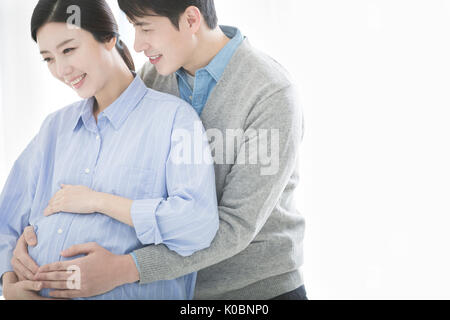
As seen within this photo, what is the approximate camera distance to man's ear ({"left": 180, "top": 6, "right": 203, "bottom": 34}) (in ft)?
3.84

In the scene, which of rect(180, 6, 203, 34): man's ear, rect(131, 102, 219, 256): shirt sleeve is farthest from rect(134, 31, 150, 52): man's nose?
rect(131, 102, 219, 256): shirt sleeve

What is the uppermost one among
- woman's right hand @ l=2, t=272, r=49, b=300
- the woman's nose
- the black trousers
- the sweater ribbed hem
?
the woman's nose

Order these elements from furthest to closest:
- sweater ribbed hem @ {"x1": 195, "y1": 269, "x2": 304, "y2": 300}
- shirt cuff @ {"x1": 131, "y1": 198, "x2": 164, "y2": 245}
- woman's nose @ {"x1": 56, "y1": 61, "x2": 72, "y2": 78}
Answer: sweater ribbed hem @ {"x1": 195, "y1": 269, "x2": 304, "y2": 300} < woman's nose @ {"x1": 56, "y1": 61, "x2": 72, "y2": 78} < shirt cuff @ {"x1": 131, "y1": 198, "x2": 164, "y2": 245}

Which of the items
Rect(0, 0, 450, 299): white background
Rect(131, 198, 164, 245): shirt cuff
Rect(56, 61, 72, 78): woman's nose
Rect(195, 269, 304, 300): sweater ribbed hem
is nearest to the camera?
Rect(131, 198, 164, 245): shirt cuff

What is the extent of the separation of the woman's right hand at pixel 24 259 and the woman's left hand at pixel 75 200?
8 centimetres

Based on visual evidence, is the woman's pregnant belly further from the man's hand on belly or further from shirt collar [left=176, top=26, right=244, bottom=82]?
shirt collar [left=176, top=26, right=244, bottom=82]

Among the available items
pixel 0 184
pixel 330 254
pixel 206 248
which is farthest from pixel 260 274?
pixel 0 184

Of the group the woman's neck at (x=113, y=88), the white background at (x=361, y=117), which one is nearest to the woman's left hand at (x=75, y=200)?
the woman's neck at (x=113, y=88)

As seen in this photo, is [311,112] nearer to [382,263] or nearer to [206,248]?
[382,263]

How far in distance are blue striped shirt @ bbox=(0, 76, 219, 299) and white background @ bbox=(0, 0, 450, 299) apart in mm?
471

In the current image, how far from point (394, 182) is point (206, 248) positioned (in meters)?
0.79

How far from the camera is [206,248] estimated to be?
1053mm

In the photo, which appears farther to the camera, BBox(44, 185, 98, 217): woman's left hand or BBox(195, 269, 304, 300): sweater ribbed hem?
BBox(195, 269, 304, 300): sweater ribbed hem
